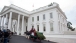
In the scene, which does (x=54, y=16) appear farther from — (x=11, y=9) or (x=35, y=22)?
(x=11, y=9)

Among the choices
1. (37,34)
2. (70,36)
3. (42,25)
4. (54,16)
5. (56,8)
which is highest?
(56,8)

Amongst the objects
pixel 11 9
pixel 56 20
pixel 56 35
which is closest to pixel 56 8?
pixel 56 20

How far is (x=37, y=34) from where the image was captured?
346 inches

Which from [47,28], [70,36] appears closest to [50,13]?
[47,28]

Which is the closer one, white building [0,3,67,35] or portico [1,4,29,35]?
white building [0,3,67,35]

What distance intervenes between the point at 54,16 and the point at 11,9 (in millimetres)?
11898

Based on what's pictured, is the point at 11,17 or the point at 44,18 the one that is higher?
the point at 11,17

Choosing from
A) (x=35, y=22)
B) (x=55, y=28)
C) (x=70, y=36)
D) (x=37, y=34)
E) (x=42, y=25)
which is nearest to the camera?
(x=37, y=34)

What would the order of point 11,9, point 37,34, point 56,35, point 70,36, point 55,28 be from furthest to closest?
point 11,9 → point 55,28 → point 56,35 → point 70,36 → point 37,34

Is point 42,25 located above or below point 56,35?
above

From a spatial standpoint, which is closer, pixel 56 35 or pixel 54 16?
pixel 56 35

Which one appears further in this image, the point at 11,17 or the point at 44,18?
the point at 44,18

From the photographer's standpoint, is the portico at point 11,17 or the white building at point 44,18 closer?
the white building at point 44,18

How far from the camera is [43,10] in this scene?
21.3m
